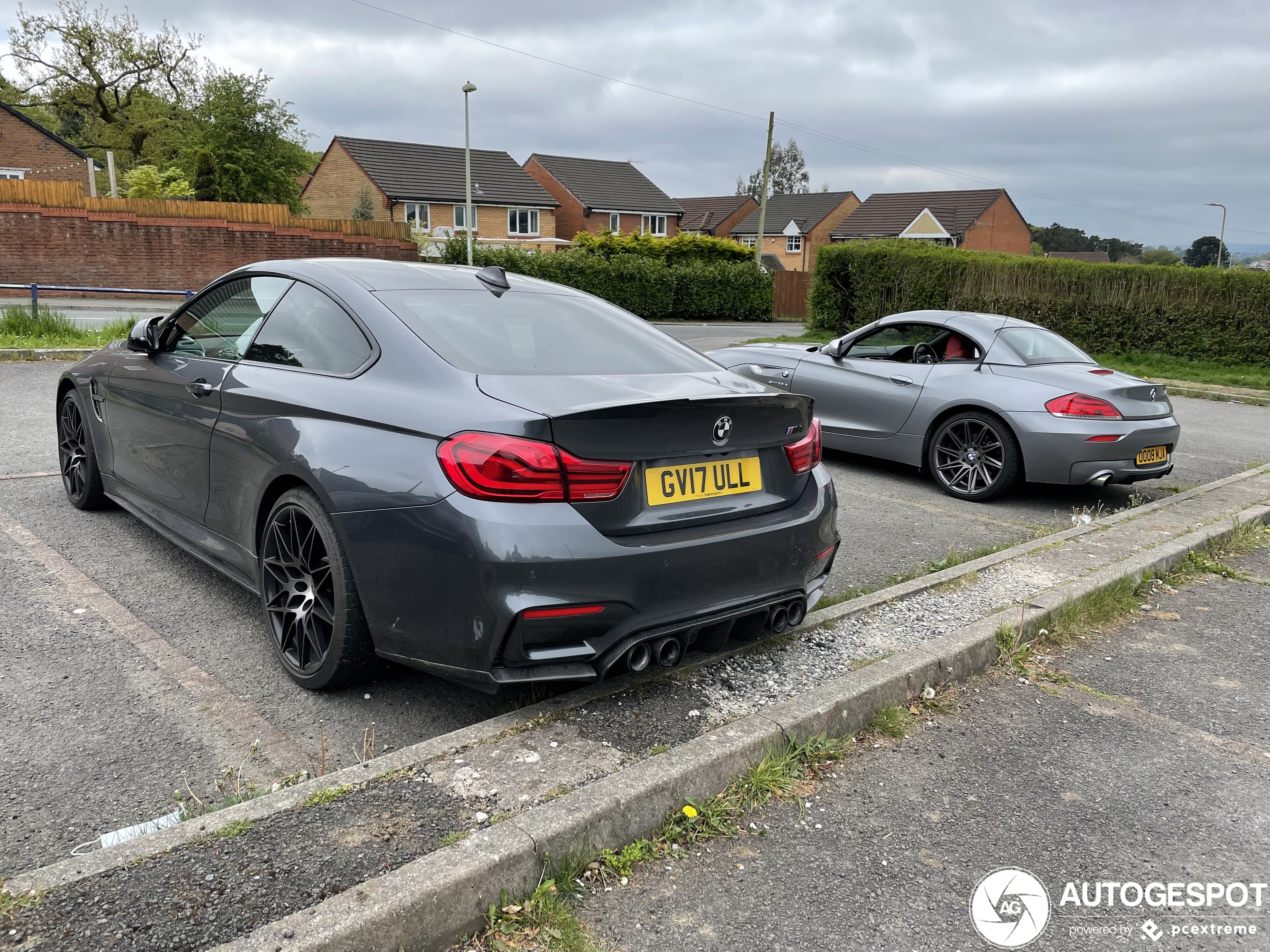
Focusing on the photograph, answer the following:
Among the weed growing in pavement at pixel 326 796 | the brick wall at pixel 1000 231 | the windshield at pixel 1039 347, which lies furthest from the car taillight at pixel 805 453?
the brick wall at pixel 1000 231

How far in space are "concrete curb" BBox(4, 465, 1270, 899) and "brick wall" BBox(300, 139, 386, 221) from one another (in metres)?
49.7

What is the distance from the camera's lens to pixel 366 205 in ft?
161

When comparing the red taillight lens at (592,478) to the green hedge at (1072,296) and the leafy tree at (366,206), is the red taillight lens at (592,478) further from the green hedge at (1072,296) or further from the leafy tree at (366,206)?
the leafy tree at (366,206)

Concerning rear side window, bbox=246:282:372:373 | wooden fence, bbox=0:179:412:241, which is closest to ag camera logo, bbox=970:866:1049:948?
rear side window, bbox=246:282:372:373

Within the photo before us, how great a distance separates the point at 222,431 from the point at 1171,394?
50.9ft

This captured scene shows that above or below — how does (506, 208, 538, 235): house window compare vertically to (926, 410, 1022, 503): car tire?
above

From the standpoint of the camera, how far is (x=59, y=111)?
52.9 metres

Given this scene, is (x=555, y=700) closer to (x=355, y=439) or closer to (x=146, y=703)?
(x=355, y=439)

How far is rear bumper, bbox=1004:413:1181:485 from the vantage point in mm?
6613

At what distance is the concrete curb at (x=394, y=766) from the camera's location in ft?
6.98

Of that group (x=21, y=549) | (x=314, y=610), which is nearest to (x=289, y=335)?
(x=314, y=610)

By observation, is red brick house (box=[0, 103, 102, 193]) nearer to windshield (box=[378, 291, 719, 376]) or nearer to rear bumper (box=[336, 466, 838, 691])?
windshield (box=[378, 291, 719, 376])

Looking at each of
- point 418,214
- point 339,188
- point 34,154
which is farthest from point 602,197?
point 34,154

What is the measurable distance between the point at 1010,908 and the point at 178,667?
9.70ft
